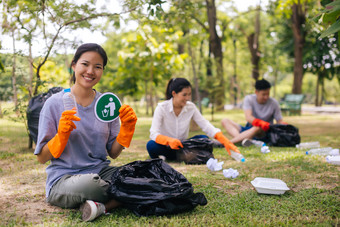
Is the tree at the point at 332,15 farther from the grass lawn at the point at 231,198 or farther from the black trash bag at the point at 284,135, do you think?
the black trash bag at the point at 284,135

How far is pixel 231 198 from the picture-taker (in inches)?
102

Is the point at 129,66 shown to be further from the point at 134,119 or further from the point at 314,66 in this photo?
the point at 314,66

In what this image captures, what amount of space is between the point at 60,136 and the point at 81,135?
0.81 ft

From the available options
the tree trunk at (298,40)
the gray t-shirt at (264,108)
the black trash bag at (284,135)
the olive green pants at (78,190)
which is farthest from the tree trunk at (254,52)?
the olive green pants at (78,190)

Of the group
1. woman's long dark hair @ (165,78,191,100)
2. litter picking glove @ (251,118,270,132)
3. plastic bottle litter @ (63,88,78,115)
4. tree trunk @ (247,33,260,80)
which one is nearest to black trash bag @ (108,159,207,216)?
plastic bottle litter @ (63,88,78,115)

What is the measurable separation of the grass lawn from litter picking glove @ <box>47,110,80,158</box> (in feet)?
1.61

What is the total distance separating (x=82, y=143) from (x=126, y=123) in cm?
38

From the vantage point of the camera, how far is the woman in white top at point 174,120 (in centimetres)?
397

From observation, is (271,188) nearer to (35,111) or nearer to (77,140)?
(77,140)

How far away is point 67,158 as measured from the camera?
2359 mm

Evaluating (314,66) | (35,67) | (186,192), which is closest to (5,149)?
(35,67)

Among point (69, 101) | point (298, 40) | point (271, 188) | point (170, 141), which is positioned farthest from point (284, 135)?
point (298, 40)

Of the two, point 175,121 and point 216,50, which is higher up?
point 216,50

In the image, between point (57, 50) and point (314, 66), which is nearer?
point (57, 50)
